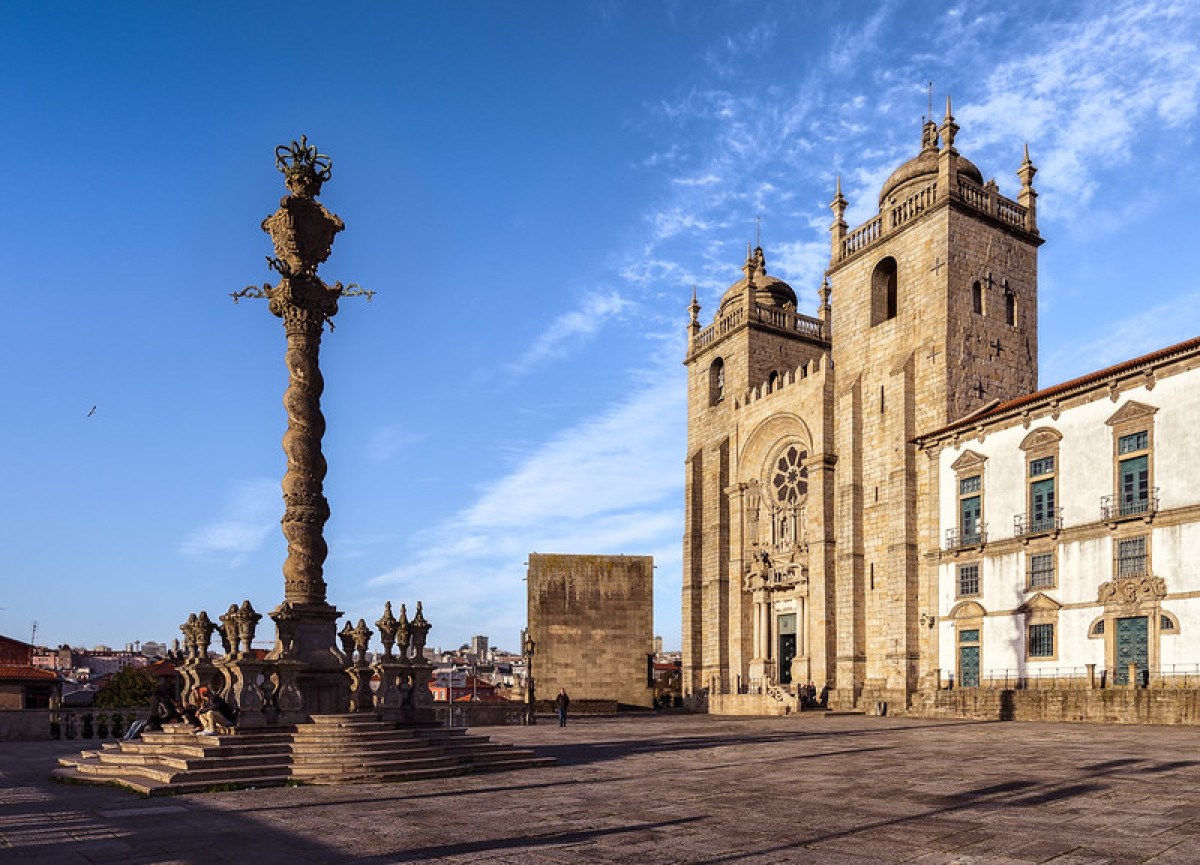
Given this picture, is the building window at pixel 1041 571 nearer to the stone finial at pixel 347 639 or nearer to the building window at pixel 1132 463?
the building window at pixel 1132 463

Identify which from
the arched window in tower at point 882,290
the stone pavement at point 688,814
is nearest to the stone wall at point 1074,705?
the stone pavement at point 688,814

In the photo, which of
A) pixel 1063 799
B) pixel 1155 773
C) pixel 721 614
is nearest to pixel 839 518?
pixel 721 614

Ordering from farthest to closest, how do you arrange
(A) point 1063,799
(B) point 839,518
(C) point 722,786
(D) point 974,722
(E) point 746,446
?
(E) point 746,446, (B) point 839,518, (D) point 974,722, (C) point 722,786, (A) point 1063,799

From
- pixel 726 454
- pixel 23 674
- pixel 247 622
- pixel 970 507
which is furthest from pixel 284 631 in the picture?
pixel 23 674

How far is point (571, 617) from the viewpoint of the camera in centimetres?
5016

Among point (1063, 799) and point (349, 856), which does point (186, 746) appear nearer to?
point (349, 856)

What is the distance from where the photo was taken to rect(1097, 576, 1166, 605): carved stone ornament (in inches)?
1140

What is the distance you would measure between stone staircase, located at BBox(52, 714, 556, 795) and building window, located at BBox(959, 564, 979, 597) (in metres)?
21.8

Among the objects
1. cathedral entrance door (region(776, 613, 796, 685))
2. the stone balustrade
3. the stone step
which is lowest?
cathedral entrance door (region(776, 613, 796, 685))

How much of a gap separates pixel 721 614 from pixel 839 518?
9.94 meters

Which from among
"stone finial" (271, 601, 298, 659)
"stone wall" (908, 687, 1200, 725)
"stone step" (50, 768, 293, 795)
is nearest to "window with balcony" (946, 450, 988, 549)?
"stone wall" (908, 687, 1200, 725)

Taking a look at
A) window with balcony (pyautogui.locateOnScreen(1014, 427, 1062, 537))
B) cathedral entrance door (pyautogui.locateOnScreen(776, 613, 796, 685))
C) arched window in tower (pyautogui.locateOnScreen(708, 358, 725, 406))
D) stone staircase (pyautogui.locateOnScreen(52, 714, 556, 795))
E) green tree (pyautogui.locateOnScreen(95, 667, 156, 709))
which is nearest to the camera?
stone staircase (pyautogui.locateOnScreen(52, 714, 556, 795))

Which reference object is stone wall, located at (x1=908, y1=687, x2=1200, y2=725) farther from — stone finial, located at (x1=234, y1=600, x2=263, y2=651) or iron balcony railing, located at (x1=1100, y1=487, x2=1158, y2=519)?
stone finial, located at (x1=234, y1=600, x2=263, y2=651)

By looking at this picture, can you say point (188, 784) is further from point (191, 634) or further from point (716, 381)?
point (716, 381)
